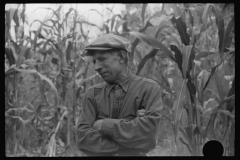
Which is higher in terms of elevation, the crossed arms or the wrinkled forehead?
the wrinkled forehead

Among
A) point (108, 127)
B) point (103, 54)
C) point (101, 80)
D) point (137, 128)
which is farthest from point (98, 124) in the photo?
point (101, 80)

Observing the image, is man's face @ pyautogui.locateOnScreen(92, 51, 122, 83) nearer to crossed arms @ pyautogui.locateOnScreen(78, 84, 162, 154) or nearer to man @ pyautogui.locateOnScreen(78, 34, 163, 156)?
man @ pyautogui.locateOnScreen(78, 34, 163, 156)

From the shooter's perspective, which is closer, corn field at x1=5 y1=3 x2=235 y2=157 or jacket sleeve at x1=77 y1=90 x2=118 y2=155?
jacket sleeve at x1=77 y1=90 x2=118 y2=155

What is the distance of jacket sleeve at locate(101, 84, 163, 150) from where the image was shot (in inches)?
49.9

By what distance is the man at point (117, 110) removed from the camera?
1.28 meters

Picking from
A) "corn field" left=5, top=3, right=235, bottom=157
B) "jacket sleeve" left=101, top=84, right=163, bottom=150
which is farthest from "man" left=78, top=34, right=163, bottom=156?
"corn field" left=5, top=3, right=235, bottom=157

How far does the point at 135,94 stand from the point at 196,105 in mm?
1127

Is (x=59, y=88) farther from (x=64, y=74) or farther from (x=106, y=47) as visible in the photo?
(x=106, y=47)

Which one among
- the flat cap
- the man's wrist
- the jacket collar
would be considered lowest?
the man's wrist

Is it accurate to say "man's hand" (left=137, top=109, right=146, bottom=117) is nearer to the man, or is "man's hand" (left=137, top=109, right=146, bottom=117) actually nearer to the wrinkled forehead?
the man

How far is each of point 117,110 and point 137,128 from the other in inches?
5.4

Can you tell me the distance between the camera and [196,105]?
234cm

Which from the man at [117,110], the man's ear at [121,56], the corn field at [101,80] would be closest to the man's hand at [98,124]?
the man at [117,110]

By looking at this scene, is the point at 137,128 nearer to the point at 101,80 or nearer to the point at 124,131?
the point at 124,131
